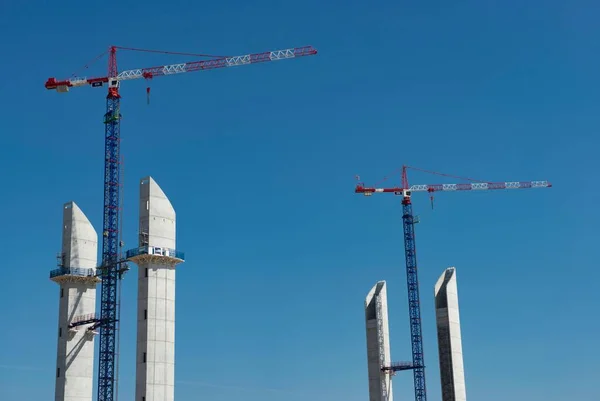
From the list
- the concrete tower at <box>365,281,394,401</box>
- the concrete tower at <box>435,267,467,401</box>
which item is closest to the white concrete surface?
the concrete tower at <box>435,267,467,401</box>

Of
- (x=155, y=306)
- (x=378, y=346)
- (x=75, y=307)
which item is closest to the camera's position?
(x=155, y=306)

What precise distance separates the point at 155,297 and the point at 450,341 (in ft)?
161

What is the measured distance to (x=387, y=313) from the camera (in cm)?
15450

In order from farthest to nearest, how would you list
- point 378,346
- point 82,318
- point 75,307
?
point 378,346
point 75,307
point 82,318

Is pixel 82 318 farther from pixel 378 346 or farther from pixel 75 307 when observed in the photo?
pixel 378 346

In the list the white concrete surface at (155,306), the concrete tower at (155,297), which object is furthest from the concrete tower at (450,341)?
the white concrete surface at (155,306)

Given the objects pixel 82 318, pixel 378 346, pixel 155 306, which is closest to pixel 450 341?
pixel 378 346

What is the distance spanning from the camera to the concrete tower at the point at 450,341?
13938cm

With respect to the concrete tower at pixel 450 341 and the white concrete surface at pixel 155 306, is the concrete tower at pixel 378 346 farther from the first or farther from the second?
the white concrete surface at pixel 155 306

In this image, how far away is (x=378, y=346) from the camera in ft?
501

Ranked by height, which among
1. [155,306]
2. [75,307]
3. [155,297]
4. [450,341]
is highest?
[75,307]

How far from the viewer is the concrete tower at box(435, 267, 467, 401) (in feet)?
457

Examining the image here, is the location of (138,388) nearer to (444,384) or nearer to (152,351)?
(152,351)

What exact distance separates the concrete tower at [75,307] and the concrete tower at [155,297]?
14795 millimetres
